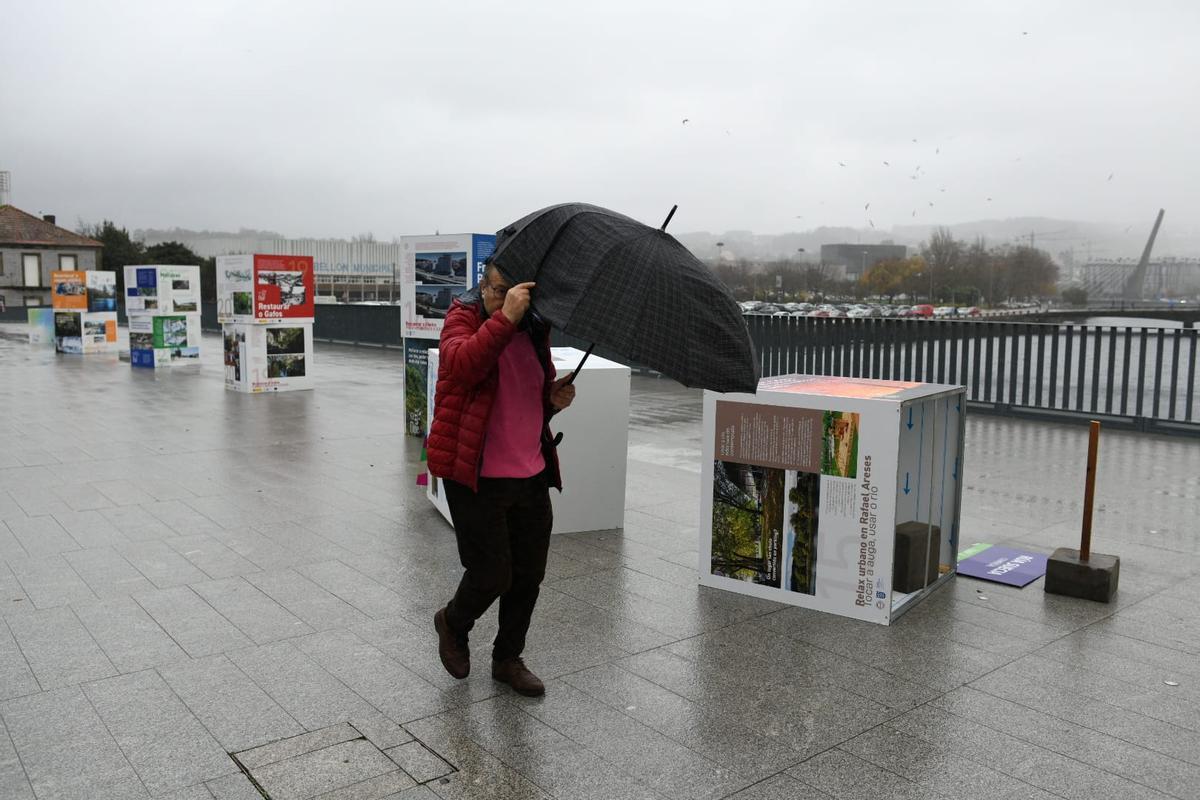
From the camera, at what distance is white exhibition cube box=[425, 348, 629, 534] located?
6910 millimetres

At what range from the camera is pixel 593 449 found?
701 cm

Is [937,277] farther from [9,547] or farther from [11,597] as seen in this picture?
[11,597]

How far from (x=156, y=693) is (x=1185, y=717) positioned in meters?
4.35

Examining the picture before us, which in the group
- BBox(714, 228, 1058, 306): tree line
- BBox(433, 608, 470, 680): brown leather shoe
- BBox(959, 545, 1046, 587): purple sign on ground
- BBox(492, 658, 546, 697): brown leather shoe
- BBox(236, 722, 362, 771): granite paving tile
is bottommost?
BBox(236, 722, 362, 771): granite paving tile

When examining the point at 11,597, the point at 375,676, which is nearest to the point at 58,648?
the point at 11,597

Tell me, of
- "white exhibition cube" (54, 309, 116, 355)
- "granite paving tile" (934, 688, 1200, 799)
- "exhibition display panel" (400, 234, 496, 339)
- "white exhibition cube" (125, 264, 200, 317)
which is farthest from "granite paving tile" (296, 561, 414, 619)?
"white exhibition cube" (54, 309, 116, 355)

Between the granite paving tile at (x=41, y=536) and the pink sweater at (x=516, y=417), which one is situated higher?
the pink sweater at (x=516, y=417)

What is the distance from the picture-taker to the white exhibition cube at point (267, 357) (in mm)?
16906

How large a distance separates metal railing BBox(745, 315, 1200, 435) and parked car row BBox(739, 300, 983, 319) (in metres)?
1.34

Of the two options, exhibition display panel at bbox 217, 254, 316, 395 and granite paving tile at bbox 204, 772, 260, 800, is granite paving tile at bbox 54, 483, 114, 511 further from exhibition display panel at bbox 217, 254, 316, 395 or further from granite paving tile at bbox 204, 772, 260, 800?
exhibition display panel at bbox 217, 254, 316, 395

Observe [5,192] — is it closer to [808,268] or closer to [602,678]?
[808,268]

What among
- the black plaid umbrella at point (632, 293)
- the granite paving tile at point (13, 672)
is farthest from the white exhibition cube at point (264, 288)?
the black plaid umbrella at point (632, 293)

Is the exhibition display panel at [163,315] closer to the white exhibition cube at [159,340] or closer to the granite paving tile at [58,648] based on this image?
the white exhibition cube at [159,340]

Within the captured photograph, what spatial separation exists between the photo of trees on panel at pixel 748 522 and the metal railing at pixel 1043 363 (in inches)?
299
